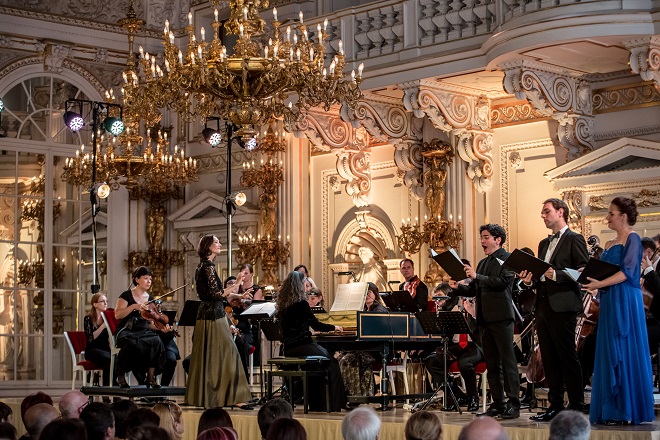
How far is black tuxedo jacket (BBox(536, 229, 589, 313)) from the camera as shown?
25.3 ft

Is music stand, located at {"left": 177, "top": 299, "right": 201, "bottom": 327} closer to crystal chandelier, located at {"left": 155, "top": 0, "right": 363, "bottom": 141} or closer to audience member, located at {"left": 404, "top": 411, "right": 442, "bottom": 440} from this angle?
crystal chandelier, located at {"left": 155, "top": 0, "right": 363, "bottom": 141}

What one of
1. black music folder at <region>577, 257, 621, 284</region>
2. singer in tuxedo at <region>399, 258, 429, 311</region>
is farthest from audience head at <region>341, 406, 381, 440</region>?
singer in tuxedo at <region>399, 258, 429, 311</region>

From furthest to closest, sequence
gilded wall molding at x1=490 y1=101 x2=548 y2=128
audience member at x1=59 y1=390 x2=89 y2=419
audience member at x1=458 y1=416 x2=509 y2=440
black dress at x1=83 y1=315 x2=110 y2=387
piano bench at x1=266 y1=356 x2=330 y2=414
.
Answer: gilded wall molding at x1=490 y1=101 x2=548 y2=128, black dress at x1=83 y1=315 x2=110 y2=387, piano bench at x1=266 y1=356 x2=330 y2=414, audience member at x1=59 y1=390 x2=89 y2=419, audience member at x1=458 y1=416 x2=509 y2=440

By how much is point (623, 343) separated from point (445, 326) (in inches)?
80.7

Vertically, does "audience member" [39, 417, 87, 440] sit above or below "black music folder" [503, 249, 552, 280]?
below

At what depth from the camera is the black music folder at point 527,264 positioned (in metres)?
7.53

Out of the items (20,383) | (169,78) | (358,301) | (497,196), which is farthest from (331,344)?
(20,383)

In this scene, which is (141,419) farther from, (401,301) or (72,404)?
(401,301)

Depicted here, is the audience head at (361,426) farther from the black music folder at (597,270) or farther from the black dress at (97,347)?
the black dress at (97,347)

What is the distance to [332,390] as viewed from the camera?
977cm

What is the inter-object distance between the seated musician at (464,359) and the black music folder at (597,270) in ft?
7.04

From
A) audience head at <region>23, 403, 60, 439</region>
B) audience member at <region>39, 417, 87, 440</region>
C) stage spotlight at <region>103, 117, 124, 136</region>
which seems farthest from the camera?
stage spotlight at <region>103, 117, 124, 136</region>

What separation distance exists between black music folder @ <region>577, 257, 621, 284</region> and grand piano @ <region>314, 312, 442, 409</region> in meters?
2.78

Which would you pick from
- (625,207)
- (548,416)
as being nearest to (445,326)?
(548,416)
